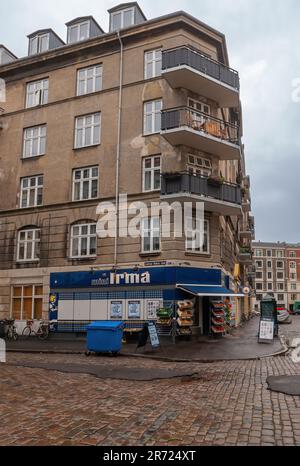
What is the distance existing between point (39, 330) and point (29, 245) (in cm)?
513

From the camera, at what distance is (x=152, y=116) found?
24.0 meters

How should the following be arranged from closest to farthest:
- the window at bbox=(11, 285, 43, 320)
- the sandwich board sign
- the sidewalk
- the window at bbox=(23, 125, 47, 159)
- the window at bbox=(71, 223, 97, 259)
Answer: the sidewalk, the sandwich board sign, the window at bbox=(71, 223, 97, 259), the window at bbox=(11, 285, 43, 320), the window at bbox=(23, 125, 47, 159)

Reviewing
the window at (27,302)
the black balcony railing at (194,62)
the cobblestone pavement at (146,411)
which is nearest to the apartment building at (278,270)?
the window at (27,302)

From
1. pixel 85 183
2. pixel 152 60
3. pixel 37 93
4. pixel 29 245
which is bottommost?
pixel 29 245

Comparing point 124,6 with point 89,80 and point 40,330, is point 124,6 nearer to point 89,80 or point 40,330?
point 89,80

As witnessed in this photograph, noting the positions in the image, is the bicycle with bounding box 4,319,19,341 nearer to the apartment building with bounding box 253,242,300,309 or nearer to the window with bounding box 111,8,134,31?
the window with bounding box 111,8,134,31

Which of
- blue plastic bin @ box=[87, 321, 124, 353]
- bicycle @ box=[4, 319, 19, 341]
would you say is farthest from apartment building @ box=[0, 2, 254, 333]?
blue plastic bin @ box=[87, 321, 124, 353]

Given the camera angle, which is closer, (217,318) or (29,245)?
(217,318)

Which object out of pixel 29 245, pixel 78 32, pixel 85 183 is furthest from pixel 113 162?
pixel 78 32

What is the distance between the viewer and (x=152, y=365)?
13891mm

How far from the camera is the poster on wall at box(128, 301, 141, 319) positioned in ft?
72.8

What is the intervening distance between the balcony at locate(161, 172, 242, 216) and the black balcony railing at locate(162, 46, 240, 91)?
5.60 m

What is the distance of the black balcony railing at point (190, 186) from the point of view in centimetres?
2152

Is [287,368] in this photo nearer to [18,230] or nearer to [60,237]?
[60,237]
